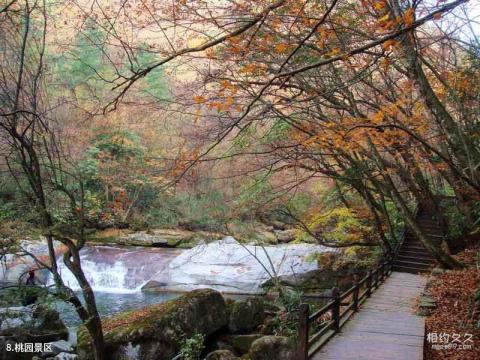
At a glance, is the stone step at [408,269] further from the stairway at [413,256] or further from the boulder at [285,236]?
the boulder at [285,236]

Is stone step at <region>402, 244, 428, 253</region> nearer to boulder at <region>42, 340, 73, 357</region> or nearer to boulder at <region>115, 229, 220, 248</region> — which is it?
boulder at <region>115, 229, 220, 248</region>

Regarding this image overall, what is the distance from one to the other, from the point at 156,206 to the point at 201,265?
9797 mm

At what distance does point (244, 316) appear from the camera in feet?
35.5

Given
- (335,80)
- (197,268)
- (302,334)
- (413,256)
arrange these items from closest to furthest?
1. (302,334)
2. (335,80)
3. (413,256)
4. (197,268)

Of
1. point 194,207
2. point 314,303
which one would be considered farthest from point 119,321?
point 194,207

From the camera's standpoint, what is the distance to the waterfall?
1866cm

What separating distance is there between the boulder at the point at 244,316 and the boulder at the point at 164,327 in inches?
9.9

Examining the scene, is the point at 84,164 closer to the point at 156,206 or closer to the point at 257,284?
the point at 156,206

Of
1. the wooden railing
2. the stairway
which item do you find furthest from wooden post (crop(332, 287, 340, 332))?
the stairway

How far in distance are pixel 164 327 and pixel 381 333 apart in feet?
14.8

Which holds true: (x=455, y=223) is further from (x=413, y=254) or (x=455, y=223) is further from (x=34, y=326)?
(x=34, y=326)

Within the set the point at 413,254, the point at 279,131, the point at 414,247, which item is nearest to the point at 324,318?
the point at 279,131

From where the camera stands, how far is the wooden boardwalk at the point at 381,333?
6.02 metres

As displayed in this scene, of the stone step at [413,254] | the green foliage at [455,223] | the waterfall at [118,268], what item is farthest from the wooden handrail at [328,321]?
the waterfall at [118,268]
